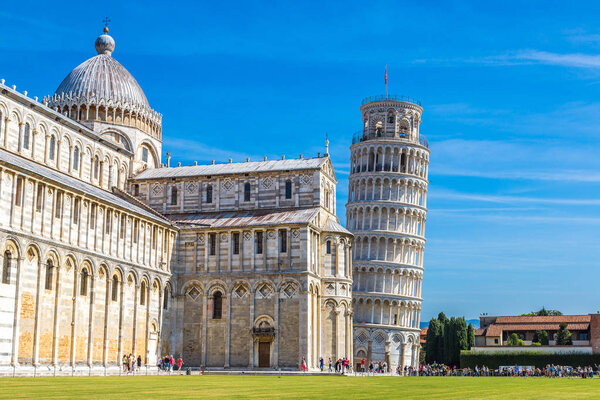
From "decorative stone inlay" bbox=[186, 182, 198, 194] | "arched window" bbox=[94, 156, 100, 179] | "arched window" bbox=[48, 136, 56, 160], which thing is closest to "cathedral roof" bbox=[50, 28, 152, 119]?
"arched window" bbox=[94, 156, 100, 179]

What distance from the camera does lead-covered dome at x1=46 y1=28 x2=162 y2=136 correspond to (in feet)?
221

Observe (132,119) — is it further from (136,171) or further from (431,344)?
(431,344)

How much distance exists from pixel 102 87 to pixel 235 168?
1335cm

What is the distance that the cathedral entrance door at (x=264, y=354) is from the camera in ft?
198

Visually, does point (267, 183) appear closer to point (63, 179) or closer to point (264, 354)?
point (264, 354)

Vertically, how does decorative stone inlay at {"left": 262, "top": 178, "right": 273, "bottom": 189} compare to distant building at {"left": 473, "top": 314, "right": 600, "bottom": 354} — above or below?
above

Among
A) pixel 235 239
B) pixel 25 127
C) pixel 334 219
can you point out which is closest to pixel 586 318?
pixel 334 219

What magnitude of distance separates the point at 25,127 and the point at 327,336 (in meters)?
27.8

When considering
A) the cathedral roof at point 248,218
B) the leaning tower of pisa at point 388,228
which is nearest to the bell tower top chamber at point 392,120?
the leaning tower of pisa at point 388,228

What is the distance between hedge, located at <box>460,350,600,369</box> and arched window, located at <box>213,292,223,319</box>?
34306 mm

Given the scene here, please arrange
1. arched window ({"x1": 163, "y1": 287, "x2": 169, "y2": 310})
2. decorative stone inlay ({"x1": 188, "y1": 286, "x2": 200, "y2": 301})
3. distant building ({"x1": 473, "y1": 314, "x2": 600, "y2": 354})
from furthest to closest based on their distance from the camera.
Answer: distant building ({"x1": 473, "y1": 314, "x2": 600, "y2": 354})
decorative stone inlay ({"x1": 188, "y1": 286, "x2": 200, "y2": 301})
arched window ({"x1": 163, "y1": 287, "x2": 169, "y2": 310})

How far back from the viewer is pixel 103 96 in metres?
67.8

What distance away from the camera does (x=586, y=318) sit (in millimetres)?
118125

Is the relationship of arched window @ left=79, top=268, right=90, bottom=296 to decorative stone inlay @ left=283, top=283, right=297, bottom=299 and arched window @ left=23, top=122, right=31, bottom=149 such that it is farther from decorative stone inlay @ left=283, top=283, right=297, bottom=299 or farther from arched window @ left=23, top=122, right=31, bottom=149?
decorative stone inlay @ left=283, top=283, right=297, bottom=299
